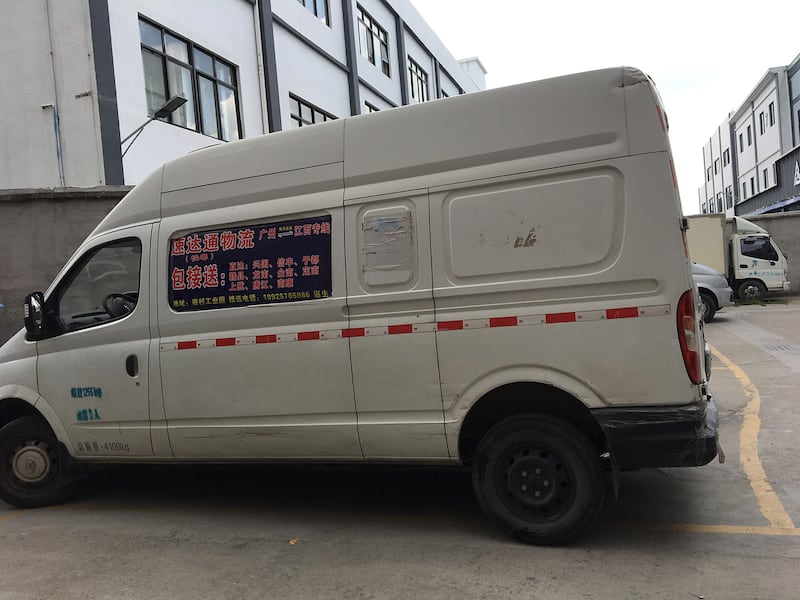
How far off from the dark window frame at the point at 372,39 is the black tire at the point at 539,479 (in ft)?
73.7

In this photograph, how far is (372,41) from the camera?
25578 mm

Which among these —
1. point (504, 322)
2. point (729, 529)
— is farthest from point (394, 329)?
point (729, 529)

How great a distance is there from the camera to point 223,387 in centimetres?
452

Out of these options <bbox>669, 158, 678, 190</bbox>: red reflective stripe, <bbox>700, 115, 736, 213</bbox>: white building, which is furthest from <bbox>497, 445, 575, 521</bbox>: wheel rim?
<bbox>700, 115, 736, 213</bbox>: white building

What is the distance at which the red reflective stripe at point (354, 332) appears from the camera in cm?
414

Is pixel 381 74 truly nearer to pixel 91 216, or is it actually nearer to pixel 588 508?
pixel 91 216

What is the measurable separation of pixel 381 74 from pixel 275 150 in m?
22.8

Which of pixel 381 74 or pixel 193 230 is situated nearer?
pixel 193 230

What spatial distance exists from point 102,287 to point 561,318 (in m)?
3.57

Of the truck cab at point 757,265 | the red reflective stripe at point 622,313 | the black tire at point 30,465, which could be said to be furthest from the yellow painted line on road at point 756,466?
the truck cab at point 757,265

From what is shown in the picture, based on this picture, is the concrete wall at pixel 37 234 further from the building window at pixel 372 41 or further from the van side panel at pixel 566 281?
the building window at pixel 372 41

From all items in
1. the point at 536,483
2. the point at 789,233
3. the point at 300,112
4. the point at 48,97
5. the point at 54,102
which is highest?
the point at 300,112

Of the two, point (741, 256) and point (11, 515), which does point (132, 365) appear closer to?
point (11, 515)

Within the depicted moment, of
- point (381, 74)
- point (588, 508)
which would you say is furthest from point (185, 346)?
point (381, 74)
